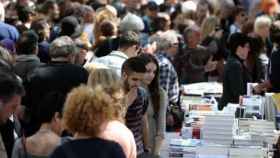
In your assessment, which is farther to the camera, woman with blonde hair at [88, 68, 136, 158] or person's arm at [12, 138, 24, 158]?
woman with blonde hair at [88, 68, 136, 158]

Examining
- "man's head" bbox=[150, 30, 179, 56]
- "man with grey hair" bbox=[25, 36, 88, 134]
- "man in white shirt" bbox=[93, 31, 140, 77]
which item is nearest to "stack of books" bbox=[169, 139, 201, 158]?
"man with grey hair" bbox=[25, 36, 88, 134]

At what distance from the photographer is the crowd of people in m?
5.43

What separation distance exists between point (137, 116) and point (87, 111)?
234 cm

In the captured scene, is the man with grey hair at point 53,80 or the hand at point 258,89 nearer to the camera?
the man with grey hair at point 53,80

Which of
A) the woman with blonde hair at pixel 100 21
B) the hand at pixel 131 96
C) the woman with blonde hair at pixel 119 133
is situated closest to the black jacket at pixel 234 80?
the woman with blonde hair at pixel 100 21

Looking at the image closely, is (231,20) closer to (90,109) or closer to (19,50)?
(19,50)

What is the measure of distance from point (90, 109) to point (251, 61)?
18.4 feet

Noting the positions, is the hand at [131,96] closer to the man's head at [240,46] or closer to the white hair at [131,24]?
the man's head at [240,46]

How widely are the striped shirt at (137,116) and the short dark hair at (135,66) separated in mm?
249

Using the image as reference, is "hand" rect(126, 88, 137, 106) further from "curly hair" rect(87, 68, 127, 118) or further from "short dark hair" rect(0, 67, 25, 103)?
"short dark hair" rect(0, 67, 25, 103)

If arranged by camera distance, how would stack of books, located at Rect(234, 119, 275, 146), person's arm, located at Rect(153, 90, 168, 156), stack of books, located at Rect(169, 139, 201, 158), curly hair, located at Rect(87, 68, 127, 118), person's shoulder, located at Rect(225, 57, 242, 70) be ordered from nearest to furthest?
curly hair, located at Rect(87, 68, 127, 118) → stack of books, located at Rect(169, 139, 201, 158) → stack of books, located at Rect(234, 119, 275, 146) → person's arm, located at Rect(153, 90, 168, 156) → person's shoulder, located at Rect(225, 57, 242, 70)

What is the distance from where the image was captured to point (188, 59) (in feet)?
39.6

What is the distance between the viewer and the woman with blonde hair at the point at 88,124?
5133 millimetres

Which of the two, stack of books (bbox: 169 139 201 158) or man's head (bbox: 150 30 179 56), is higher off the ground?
man's head (bbox: 150 30 179 56)
